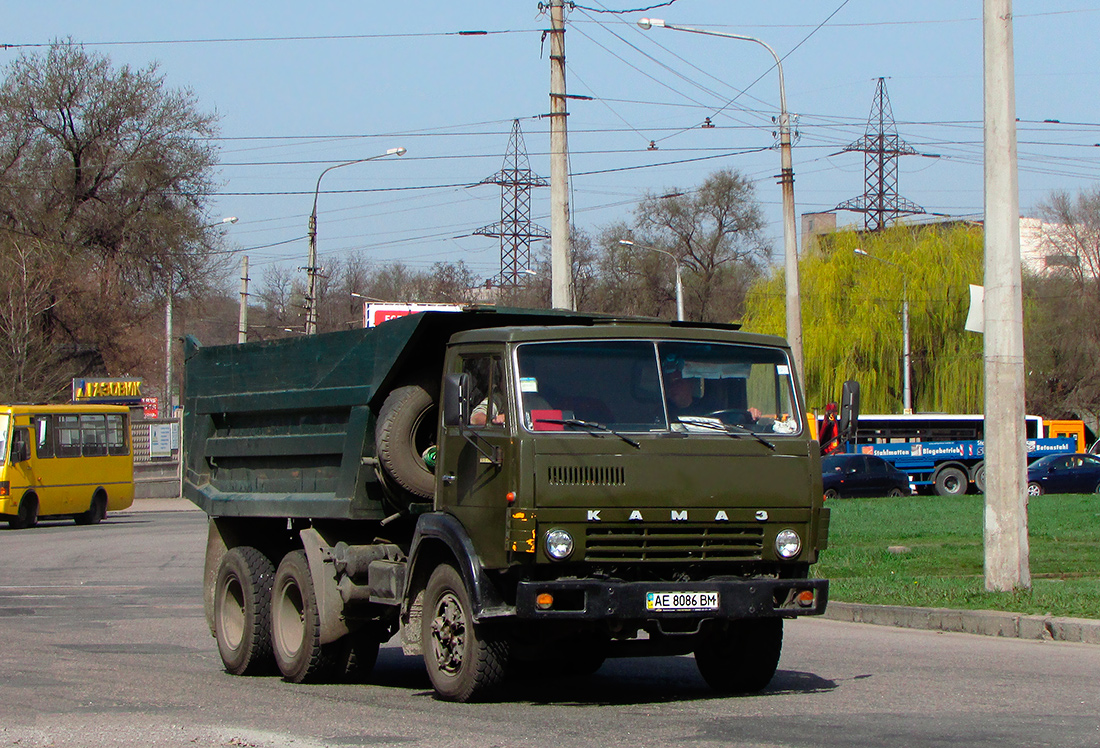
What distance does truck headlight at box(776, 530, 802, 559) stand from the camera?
778 centimetres

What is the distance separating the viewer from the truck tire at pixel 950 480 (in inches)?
1961

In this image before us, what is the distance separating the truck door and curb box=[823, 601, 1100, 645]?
5.45 metres

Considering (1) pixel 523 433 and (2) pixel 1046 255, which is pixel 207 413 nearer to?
(1) pixel 523 433

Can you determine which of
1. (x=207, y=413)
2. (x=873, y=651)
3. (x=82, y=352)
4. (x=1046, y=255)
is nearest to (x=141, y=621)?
(x=207, y=413)

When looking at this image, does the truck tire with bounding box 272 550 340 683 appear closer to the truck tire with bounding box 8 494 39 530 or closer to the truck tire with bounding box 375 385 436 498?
the truck tire with bounding box 375 385 436 498

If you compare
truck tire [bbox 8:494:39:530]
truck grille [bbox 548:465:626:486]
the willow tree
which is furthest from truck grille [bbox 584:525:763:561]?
the willow tree

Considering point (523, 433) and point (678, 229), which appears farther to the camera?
point (678, 229)

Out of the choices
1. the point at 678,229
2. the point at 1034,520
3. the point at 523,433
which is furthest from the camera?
the point at 678,229

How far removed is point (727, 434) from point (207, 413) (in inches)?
197

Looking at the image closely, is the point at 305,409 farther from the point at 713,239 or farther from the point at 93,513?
the point at 713,239

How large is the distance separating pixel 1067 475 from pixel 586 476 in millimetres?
42033

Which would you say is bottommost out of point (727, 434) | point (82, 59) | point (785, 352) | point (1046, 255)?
point (727, 434)

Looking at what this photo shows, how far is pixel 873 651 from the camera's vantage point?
418 inches

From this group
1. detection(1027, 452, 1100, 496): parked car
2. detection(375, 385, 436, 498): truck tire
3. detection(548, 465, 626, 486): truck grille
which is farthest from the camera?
detection(1027, 452, 1100, 496): parked car
